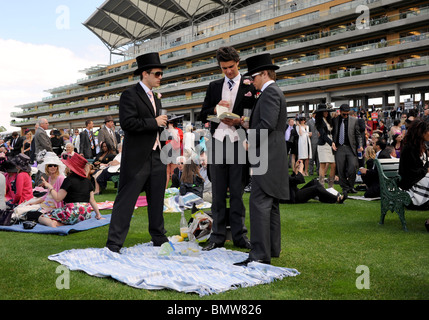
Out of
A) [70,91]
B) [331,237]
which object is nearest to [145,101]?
[331,237]

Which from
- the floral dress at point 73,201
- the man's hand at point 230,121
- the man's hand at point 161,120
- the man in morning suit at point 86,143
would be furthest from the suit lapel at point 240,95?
the man in morning suit at point 86,143

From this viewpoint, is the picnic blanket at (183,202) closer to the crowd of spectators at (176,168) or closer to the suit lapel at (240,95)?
the crowd of spectators at (176,168)

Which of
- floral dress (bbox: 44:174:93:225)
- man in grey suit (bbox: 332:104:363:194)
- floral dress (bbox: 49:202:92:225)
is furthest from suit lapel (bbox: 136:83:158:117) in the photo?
man in grey suit (bbox: 332:104:363:194)

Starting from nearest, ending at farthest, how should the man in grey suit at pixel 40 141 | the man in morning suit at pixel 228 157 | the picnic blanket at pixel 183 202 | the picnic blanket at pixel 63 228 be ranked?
the man in morning suit at pixel 228 157
the picnic blanket at pixel 63 228
the picnic blanket at pixel 183 202
the man in grey suit at pixel 40 141

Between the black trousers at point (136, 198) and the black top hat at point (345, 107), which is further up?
the black top hat at point (345, 107)

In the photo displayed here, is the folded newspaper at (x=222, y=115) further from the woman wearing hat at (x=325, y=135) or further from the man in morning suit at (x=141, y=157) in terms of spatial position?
the woman wearing hat at (x=325, y=135)

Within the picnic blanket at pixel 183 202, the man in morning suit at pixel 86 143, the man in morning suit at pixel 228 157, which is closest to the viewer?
the man in morning suit at pixel 228 157

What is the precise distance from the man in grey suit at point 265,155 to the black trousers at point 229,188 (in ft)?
2.13

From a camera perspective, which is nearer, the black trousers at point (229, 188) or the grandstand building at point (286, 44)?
the black trousers at point (229, 188)

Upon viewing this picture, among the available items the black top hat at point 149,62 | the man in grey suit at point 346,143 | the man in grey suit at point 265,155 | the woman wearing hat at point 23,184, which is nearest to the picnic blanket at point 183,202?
the woman wearing hat at point 23,184

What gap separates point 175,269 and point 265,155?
145 centimetres

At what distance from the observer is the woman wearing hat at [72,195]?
644 cm

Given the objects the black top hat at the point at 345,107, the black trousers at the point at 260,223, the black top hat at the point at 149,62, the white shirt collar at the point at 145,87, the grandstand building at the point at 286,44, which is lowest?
the black trousers at the point at 260,223

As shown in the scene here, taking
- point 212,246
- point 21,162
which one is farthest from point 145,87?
point 21,162
